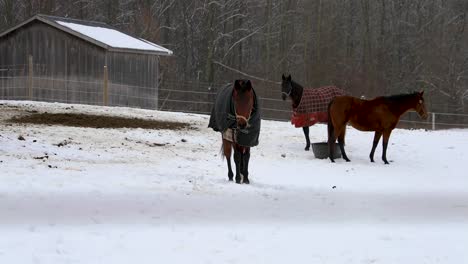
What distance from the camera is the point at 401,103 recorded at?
1288 cm

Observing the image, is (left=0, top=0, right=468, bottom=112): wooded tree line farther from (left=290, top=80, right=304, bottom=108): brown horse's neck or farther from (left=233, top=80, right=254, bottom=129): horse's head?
(left=233, top=80, right=254, bottom=129): horse's head

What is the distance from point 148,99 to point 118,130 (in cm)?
1034

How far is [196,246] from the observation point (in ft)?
18.6

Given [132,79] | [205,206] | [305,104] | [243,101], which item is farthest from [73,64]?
[205,206]

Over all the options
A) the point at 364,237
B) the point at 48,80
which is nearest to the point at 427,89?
the point at 48,80

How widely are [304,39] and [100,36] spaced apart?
53.5 ft

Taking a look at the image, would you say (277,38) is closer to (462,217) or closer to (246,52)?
(246,52)

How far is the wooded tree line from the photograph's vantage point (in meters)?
34.2

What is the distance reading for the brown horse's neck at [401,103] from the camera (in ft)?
42.2

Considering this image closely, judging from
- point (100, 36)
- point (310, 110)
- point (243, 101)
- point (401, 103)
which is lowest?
point (310, 110)

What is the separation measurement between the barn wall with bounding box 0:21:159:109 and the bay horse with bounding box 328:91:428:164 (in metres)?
11.3

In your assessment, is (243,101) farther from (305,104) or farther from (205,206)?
(305,104)

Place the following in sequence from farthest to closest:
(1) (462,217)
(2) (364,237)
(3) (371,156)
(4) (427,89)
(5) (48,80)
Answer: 1. (4) (427,89)
2. (5) (48,80)
3. (3) (371,156)
4. (1) (462,217)
5. (2) (364,237)

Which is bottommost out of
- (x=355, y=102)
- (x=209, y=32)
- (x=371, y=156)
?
(x=371, y=156)
